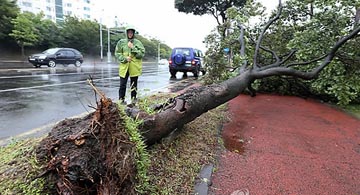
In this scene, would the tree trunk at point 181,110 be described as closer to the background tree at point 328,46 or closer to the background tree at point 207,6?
the background tree at point 328,46

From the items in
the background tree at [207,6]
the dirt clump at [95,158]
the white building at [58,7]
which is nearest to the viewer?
the dirt clump at [95,158]

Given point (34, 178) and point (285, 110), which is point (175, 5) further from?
point (34, 178)

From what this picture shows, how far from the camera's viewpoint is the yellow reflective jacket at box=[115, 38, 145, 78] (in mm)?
5363

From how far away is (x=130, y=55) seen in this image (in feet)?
17.6

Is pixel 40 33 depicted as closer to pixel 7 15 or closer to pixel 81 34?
pixel 7 15

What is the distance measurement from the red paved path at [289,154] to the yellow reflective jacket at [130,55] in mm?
2217

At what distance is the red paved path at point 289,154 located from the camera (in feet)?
9.19

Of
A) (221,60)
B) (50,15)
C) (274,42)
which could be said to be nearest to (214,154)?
(221,60)

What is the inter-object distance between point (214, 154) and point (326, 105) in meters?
5.50

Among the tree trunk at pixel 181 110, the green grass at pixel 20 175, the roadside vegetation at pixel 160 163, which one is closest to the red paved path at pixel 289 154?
the roadside vegetation at pixel 160 163

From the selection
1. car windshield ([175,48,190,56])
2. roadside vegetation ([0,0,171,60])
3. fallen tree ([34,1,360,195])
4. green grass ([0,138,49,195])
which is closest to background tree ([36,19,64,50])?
roadside vegetation ([0,0,171,60])

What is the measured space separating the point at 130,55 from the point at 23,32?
24.2 metres

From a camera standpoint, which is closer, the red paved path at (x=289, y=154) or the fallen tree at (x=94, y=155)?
the fallen tree at (x=94, y=155)

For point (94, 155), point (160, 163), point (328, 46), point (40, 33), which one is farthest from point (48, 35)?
point (94, 155)
